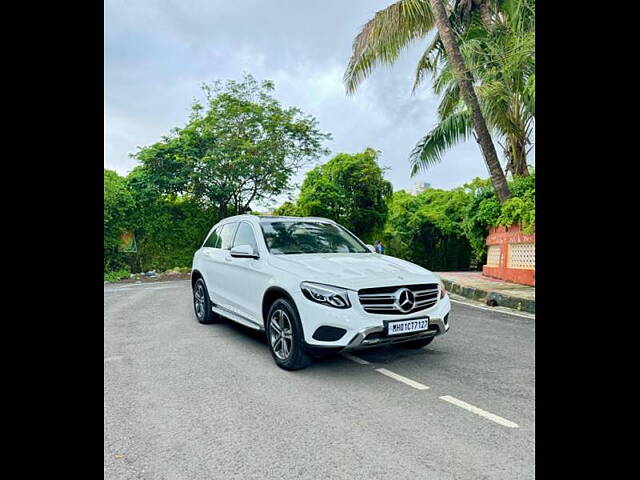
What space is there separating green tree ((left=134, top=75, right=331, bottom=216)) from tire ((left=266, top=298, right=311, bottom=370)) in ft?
46.7

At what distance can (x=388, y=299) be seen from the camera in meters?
4.52

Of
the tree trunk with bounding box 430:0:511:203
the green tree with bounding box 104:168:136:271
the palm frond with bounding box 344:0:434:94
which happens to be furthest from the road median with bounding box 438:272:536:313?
the green tree with bounding box 104:168:136:271

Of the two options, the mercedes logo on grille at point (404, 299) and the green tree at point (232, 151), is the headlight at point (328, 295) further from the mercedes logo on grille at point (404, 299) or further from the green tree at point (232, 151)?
the green tree at point (232, 151)

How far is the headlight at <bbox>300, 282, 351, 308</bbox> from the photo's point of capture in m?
4.38

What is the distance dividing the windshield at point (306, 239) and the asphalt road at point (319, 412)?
1.32 m

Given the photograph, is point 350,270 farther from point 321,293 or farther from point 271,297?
point 271,297

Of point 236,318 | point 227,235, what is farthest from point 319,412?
point 227,235

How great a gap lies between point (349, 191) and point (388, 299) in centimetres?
1637
